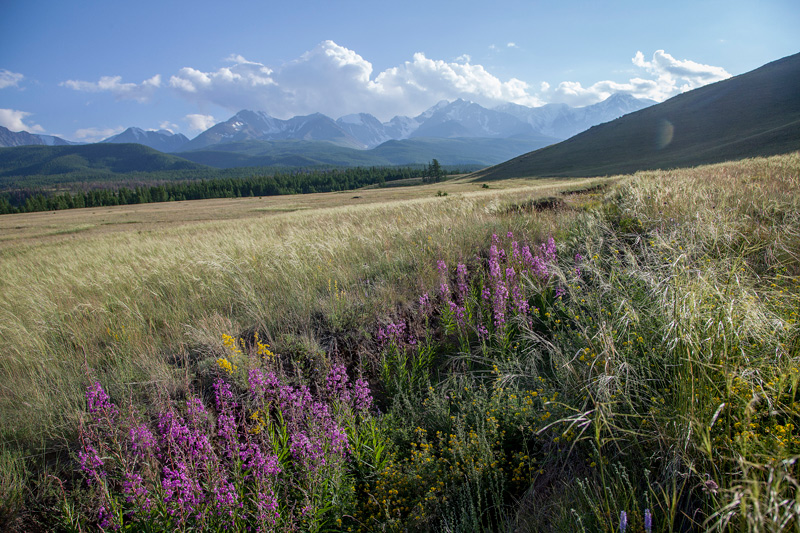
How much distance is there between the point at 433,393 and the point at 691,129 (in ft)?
321

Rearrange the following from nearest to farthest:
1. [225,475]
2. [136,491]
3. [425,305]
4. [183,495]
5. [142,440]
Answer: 1. [136,491]
2. [183,495]
3. [225,475]
4. [142,440]
5. [425,305]

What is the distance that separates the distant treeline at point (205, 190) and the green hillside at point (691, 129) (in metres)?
49.1

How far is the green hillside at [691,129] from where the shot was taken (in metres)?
58.2

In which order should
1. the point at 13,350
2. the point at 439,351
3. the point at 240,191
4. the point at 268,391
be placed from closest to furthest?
the point at 268,391
the point at 439,351
the point at 13,350
the point at 240,191

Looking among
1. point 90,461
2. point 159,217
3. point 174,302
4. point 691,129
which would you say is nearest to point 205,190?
point 159,217

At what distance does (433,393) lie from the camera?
10.3 feet

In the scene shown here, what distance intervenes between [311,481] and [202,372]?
211 cm

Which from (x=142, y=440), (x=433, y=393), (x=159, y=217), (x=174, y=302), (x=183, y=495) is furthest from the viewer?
(x=159, y=217)

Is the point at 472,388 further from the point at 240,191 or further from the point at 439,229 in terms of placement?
the point at 240,191

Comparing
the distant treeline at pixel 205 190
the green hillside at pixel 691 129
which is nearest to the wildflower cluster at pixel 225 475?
the green hillside at pixel 691 129

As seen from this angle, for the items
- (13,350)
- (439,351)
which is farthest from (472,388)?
(13,350)

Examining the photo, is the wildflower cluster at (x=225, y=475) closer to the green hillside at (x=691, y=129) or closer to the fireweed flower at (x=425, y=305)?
the fireweed flower at (x=425, y=305)

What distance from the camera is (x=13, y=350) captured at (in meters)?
4.42

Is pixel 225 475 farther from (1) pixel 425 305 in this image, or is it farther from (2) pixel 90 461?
(1) pixel 425 305
